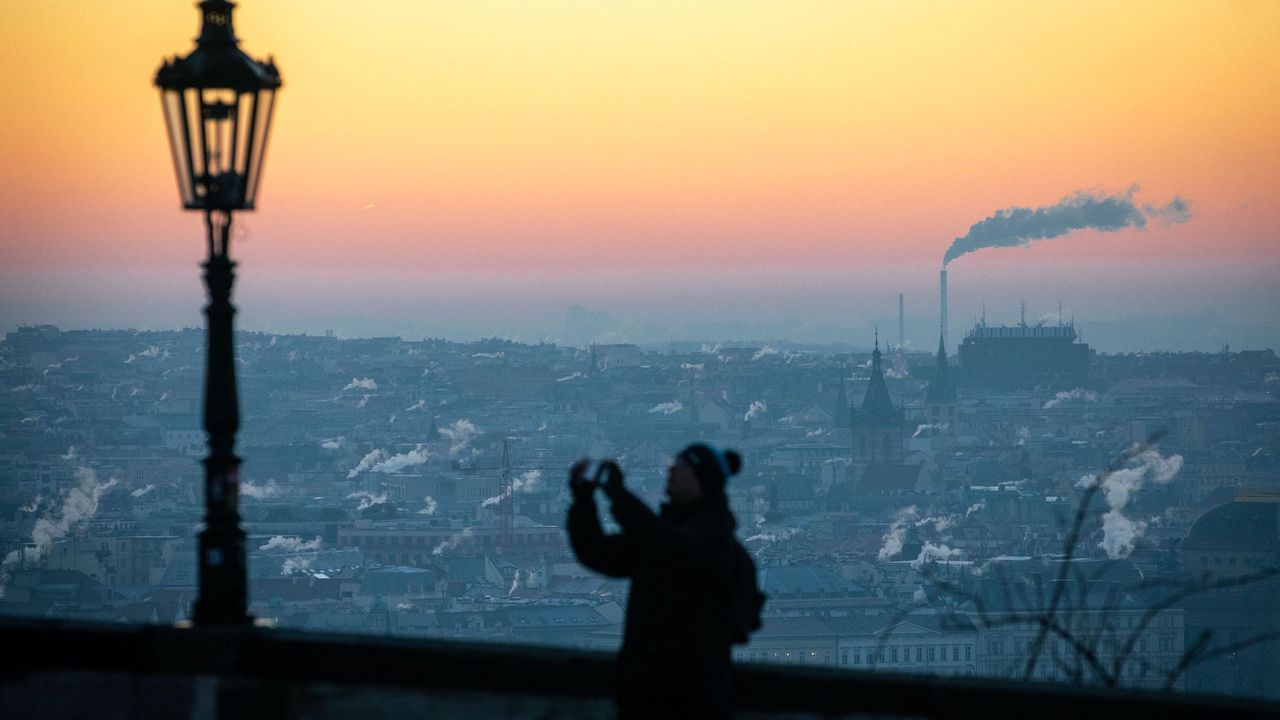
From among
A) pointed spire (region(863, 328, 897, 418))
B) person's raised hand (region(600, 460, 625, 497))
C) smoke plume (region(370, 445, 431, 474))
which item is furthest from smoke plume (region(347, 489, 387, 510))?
person's raised hand (region(600, 460, 625, 497))

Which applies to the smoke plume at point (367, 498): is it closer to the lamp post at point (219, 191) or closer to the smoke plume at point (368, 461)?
the smoke plume at point (368, 461)

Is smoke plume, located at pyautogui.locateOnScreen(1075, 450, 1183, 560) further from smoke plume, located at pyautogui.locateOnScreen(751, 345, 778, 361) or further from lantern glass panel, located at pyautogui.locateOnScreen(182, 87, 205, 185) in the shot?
lantern glass panel, located at pyautogui.locateOnScreen(182, 87, 205, 185)

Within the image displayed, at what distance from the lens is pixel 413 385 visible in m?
102

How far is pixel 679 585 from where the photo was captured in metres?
3.42

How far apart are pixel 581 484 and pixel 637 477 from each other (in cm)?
7176

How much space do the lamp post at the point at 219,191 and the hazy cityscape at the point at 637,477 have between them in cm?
2294

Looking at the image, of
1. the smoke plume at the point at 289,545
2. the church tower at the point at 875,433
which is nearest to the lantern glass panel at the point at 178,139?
the smoke plume at the point at 289,545

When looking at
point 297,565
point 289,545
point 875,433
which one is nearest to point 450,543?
point 289,545

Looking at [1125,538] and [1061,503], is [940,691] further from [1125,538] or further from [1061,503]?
[1061,503]

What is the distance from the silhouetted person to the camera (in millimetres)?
3375

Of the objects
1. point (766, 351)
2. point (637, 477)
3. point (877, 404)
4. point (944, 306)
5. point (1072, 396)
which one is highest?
point (944, 306)

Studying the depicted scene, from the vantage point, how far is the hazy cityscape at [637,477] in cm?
4891

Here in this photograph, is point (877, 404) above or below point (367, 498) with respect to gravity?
→ above

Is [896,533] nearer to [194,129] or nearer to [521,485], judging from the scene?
[521,485]
